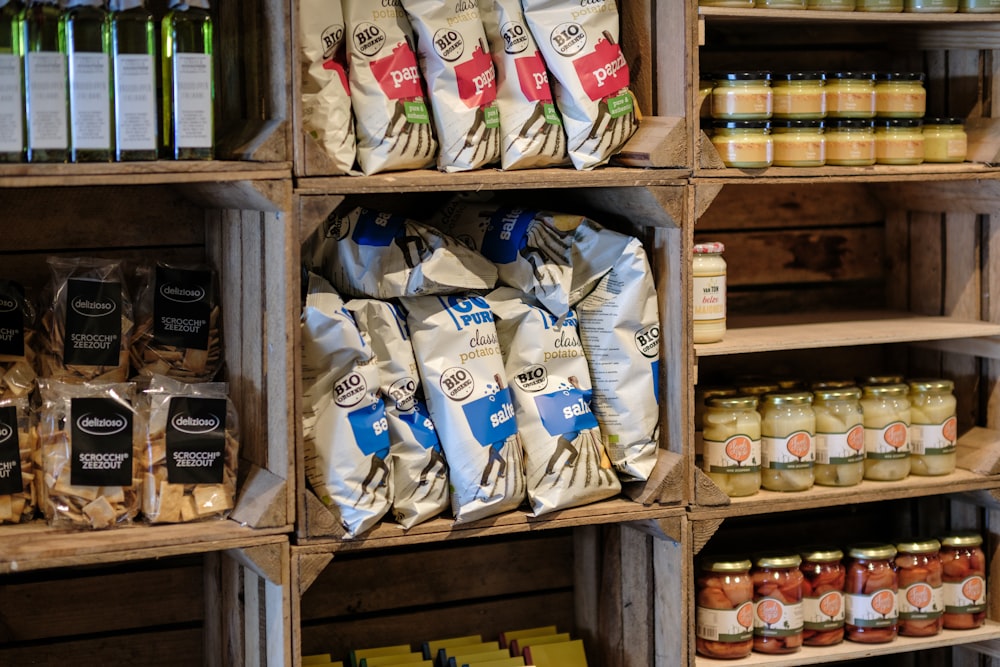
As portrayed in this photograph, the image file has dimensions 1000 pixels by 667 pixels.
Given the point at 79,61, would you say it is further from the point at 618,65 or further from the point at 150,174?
the point at 618,65

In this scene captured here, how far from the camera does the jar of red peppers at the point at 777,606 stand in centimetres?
248

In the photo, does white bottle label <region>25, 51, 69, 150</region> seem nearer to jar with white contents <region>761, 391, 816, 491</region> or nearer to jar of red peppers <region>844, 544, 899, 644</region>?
jar with white contents <region>761, 391, 816, 491</region>

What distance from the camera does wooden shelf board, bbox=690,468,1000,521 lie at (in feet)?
7.80

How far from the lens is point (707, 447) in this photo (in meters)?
2.43

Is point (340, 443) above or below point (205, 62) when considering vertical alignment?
below

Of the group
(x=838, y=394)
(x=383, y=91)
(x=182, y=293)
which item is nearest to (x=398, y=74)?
(x=383, y=91)

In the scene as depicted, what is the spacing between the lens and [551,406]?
7.41 ft

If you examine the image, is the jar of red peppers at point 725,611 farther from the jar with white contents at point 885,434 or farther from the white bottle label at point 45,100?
the white bottle label at point 45,100

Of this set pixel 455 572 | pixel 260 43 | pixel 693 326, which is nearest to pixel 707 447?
pixel 693 326

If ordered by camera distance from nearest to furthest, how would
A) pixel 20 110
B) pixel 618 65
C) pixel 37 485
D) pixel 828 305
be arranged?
pixel 20 110, pixel 37 485, pixel 618 65, pixel 828 305

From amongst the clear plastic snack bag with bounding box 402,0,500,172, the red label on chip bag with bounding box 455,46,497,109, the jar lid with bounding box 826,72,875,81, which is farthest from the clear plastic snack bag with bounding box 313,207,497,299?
the jar lid with bounding box 826,72,875,81

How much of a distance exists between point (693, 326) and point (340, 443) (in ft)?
2.33

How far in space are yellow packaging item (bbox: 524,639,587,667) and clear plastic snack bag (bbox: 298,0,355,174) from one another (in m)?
1.08

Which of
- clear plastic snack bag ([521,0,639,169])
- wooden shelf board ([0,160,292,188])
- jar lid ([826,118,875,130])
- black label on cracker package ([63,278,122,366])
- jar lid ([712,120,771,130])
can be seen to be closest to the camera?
wooden shelf board ([0,160,292,188])
